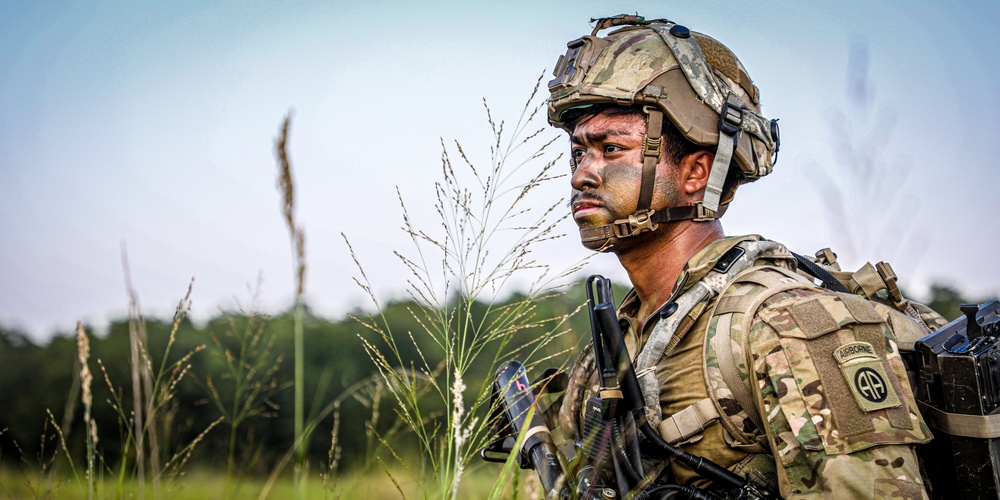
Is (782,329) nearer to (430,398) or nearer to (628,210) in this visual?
(628,210)

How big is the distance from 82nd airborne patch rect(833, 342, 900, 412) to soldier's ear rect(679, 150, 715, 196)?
128cm

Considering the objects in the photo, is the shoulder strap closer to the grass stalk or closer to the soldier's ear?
the soldier's ear

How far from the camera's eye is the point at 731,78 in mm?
3752

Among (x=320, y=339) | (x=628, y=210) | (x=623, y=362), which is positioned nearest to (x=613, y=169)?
(x=628, y=210)

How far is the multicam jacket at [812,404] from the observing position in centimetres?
238

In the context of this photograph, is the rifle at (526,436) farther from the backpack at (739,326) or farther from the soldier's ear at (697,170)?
the soldier's ear at (697,170)

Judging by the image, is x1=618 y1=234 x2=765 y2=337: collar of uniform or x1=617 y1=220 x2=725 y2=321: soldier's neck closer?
x1=618 y1=234 x2=765 y2=337: collar of uniform

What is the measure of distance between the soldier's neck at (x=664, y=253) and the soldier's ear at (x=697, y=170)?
0.19 m

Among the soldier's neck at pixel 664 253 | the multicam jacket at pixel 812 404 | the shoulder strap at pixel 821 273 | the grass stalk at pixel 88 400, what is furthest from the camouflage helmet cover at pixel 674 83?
the grass stalk at pixel 88 400

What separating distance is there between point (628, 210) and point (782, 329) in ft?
3.47

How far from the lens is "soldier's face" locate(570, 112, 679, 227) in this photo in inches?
136

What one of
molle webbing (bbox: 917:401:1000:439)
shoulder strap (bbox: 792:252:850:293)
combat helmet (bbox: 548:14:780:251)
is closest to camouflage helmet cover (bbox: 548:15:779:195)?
combat helmet (bbox: 548:14:780:251)

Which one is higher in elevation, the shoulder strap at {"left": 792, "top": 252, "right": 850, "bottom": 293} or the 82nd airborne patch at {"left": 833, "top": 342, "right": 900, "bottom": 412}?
the shoulder strap at {"left": 792, "top": 252, "right": 850, "bottom": 293}

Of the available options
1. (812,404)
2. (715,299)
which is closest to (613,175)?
(715,299)
